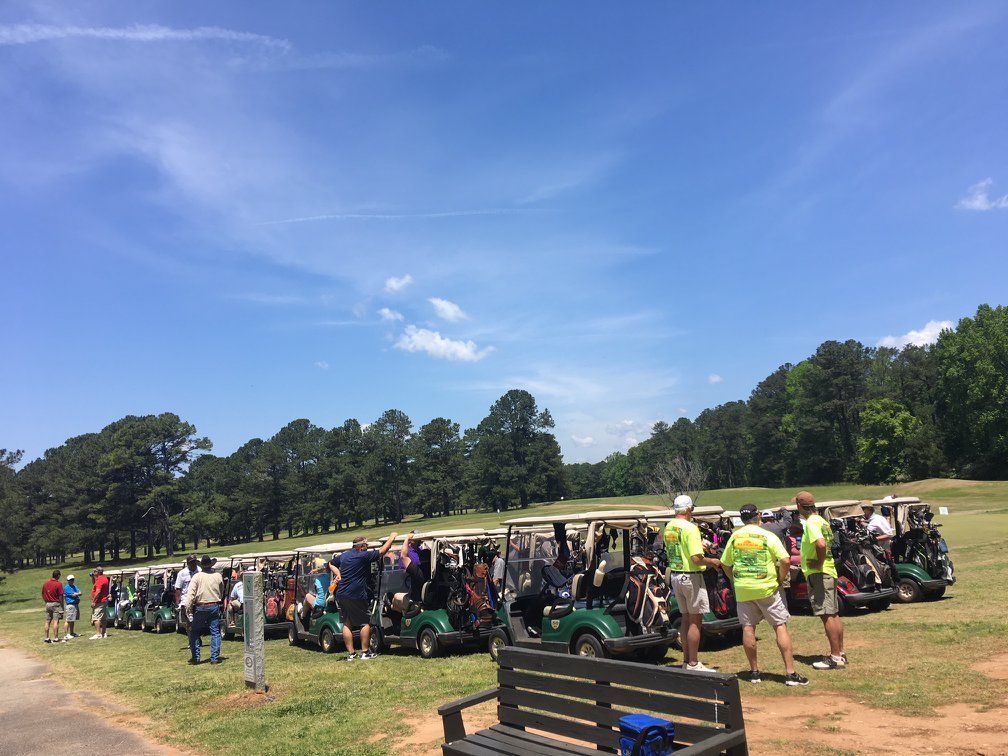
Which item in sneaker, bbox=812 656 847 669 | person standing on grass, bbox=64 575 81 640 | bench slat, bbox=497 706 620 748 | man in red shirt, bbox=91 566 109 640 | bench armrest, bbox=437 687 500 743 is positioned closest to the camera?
bench slat, bbox=497 706 620 748

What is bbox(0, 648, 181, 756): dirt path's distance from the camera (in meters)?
6.97

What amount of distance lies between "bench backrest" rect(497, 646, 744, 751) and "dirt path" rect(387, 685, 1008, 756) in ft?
5.19

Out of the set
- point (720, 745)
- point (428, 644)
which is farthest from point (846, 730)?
point (428, 644)

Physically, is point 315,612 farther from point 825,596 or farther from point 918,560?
point 918,560

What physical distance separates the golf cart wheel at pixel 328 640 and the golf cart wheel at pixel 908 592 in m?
10.0

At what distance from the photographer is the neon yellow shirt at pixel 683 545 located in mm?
7645

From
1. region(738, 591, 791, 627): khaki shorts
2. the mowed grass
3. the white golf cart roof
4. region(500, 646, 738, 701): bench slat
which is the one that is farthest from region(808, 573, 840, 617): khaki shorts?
region(500, 646, 738, 701): bench slat

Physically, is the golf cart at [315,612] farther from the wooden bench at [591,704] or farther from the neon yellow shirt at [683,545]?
the wooden bench at [591,704]

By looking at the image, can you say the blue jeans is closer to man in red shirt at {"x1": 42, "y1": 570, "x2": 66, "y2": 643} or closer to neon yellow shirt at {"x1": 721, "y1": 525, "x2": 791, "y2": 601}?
man in red shirt at {"x1": 42, "y1": 570, "x2": 66, "y2": 643}

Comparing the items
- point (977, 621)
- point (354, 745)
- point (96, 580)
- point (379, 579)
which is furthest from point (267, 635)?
point (977, 621)

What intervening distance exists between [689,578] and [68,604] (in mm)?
17980

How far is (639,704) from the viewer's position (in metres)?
3.88

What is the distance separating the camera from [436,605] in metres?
11.3

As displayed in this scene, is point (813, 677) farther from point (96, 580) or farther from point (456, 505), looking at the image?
point (456, 505)
